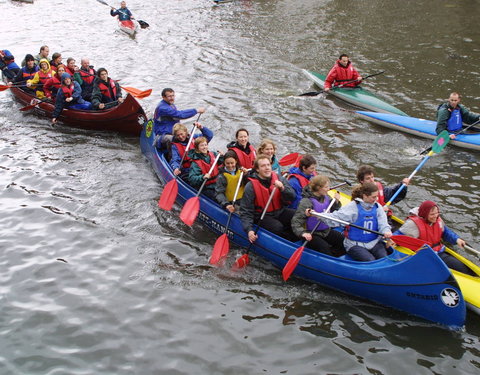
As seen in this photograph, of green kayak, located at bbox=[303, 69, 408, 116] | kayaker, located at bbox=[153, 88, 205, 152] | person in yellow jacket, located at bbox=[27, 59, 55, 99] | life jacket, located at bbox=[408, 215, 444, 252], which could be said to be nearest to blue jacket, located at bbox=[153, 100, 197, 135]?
kayaker, located at bbox=[153, 88, 205, 152]

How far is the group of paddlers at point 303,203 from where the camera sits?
5723mm

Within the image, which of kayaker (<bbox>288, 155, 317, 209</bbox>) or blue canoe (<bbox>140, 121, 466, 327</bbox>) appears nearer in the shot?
blue canoe (<bbox>140, 121, 466, 327</bbox>)

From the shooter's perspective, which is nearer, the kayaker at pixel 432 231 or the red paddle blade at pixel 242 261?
the kayaker at pixel 432 231

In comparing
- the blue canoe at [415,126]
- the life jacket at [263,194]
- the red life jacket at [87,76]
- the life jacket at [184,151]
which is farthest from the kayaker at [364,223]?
the red life jacket at [87,76]

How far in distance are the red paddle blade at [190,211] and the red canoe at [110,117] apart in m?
3.76

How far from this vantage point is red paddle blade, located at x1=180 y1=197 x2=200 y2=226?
22.3 feet

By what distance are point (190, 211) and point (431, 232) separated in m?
3.31

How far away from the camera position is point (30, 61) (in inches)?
472

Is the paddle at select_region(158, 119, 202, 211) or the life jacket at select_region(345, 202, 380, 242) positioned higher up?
the life jacket at select_region(345, 202, 380, 242)

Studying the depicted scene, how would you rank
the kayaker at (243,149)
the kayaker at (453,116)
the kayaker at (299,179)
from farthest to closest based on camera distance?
the kayaker at (453,116) < the kayaker at (243,149) < the kayaker at (299,179)

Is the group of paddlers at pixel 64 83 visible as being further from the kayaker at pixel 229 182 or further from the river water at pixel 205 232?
the kayaker at pixel 229 182

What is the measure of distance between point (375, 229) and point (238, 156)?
8.00ft

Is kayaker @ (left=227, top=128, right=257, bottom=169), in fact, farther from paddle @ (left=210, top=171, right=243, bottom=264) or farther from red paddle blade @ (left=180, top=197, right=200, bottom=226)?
paddle @ (left=210, top=171, right=243, bottom=264)

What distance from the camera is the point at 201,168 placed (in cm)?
748
